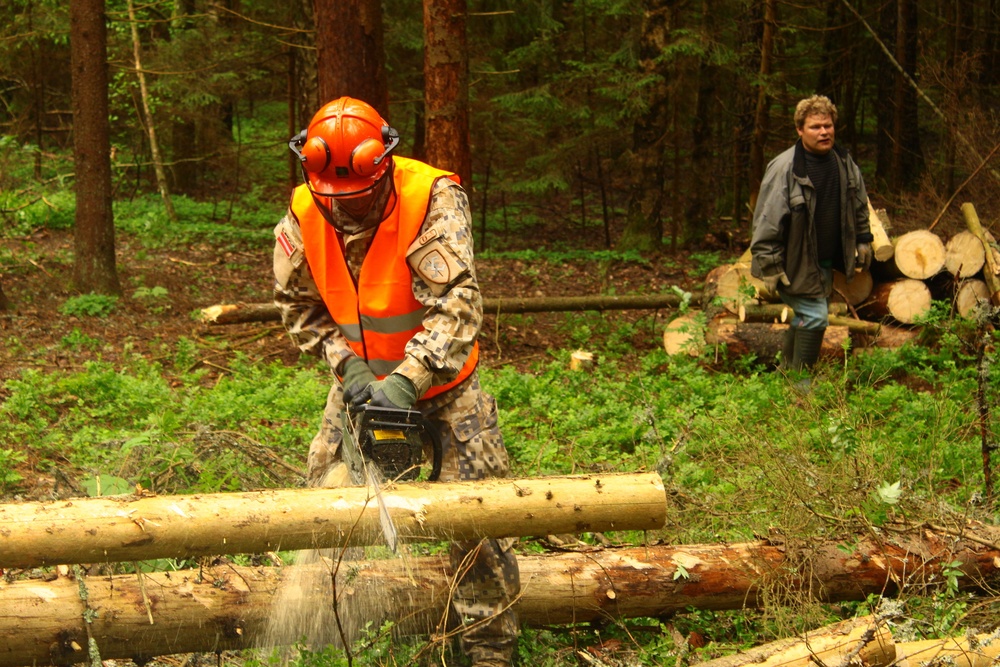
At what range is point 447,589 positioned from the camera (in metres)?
3.59

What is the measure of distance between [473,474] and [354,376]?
2.02 feet

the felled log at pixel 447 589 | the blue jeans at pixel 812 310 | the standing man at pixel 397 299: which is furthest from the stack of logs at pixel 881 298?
the standing man at pixel 397 299

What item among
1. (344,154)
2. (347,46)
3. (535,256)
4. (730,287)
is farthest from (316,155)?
(535,256)

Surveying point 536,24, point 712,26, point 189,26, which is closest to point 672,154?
point 712,26

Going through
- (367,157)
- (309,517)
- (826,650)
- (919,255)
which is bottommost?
(826,650)

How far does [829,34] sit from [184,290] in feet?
47.8

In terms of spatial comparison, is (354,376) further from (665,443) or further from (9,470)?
(9,470)

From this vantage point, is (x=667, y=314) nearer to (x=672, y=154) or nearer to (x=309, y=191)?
(x=309, y=191)

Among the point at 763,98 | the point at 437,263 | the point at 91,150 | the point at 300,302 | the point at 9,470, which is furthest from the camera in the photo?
the point at 763,98

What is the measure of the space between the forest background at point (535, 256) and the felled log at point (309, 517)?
83 centimetres

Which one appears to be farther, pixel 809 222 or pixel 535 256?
pixel 535 256

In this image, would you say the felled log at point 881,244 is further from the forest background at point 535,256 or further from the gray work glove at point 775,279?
the gray work glove at point 775,279

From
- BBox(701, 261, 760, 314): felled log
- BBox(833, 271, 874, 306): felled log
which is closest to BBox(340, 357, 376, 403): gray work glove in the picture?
BBox(701, 261, 760, 314): felled log

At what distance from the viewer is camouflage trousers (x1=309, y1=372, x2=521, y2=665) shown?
11.6ft
